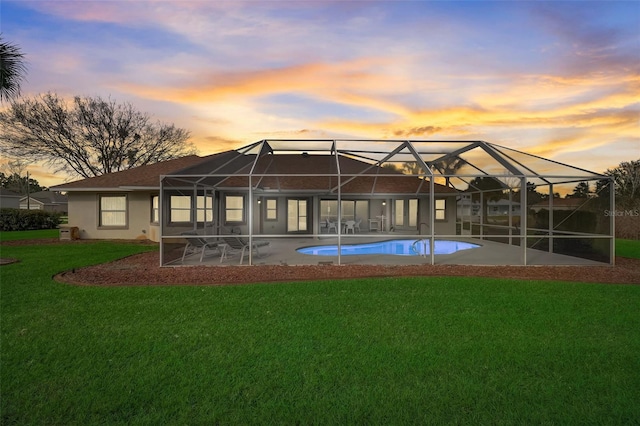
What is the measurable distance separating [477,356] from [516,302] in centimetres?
279

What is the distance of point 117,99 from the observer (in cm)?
3181

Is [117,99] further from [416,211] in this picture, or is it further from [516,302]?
[516,302]

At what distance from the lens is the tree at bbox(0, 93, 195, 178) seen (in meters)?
27.9

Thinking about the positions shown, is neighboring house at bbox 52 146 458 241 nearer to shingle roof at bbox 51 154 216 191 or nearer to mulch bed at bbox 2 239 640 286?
shingle roof at bbox 51 154 216 191

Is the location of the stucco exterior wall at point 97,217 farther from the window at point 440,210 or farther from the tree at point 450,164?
the window at point 440,210

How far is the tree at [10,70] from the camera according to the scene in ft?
34.0

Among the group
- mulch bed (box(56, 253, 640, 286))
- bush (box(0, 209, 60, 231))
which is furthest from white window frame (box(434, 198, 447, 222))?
bush (box(0, 209, 60, 231))

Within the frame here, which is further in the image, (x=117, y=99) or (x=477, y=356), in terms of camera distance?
(x=117, y=99)

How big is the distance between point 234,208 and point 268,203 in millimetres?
1716

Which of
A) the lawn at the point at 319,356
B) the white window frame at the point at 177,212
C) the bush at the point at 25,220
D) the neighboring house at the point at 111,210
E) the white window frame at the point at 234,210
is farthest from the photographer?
the bush at the point at 25,220

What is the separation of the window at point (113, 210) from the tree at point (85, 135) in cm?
1451

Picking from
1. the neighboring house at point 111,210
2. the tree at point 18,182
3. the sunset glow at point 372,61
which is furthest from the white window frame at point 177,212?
the tree at point 18,182

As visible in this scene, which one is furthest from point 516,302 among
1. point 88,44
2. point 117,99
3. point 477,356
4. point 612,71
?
point 117,99

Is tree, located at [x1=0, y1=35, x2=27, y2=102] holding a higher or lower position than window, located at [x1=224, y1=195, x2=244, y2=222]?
higher
